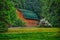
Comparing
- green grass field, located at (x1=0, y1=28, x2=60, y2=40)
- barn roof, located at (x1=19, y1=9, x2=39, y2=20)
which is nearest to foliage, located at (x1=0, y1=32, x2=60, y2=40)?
green grass field, located at (x1=0, y1=28, x2=60, y2=40)

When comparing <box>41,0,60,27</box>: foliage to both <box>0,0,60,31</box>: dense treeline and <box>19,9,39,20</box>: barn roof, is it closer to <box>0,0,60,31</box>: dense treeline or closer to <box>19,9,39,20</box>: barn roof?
<box>0,0,60,31</box>: dense treeline

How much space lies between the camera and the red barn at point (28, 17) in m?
5.67

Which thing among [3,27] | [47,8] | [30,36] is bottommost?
[30,36]

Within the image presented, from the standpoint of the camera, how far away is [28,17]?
5.71 meters

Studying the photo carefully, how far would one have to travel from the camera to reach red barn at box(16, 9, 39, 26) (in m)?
5.67

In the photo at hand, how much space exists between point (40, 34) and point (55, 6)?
1.92ft

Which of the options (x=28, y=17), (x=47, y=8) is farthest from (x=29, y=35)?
(x=47, y=8)

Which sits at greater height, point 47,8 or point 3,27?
point 47,8

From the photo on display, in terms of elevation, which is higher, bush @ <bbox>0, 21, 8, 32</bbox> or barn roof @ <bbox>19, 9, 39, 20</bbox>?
barn roof @ <bbox>19, 9, 39, 20</bbox>

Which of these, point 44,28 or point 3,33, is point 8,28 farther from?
point 44,28

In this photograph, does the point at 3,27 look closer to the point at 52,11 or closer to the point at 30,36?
the point at 30,36

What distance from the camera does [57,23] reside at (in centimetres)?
577

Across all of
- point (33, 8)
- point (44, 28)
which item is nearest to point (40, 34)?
point (44, 28)

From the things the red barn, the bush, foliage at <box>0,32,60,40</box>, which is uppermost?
the red barn
